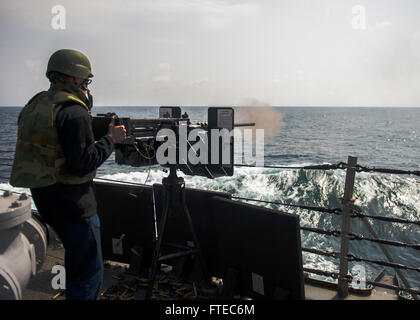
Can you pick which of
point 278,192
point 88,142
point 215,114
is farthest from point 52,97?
point 278,192

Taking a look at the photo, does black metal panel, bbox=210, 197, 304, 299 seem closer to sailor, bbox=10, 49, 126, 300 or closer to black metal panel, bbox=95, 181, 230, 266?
black metal panel, bbox=95, 181, 230, 266

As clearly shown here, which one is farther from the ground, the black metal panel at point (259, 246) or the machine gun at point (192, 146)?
the machine gun at point (192, 146)

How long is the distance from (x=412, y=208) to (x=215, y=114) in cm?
1398

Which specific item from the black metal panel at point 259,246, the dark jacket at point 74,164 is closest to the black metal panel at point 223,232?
the black metal panel at point 259,246

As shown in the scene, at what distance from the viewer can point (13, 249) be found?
8.39 feet

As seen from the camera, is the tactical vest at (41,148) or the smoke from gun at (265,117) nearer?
the tactical vest at (41,148)

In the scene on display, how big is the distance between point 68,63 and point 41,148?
0.59 m

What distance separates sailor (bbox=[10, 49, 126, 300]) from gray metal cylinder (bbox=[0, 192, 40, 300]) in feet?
0.79

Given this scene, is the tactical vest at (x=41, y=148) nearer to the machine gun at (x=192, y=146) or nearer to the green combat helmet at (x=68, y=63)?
the green combat helmet at (x=68, y=63)

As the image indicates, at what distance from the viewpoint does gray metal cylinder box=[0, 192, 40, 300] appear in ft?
7.98

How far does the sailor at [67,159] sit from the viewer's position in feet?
7.36

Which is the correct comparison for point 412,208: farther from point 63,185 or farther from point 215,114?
point 63,185
